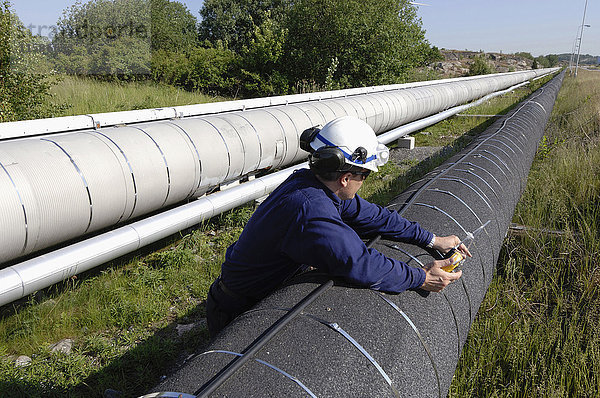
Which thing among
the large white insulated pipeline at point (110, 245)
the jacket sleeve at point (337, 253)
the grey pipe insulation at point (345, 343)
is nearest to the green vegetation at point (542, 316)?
the grey pipe insulation at point (345, 343)

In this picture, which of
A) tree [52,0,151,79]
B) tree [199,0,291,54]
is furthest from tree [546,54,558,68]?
tree [52,0,151,79]

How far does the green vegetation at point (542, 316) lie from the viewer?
2816mm

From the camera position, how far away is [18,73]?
670 cm

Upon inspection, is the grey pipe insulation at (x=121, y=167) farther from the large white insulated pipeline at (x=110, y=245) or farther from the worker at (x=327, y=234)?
the worker at (x=327, y=234)

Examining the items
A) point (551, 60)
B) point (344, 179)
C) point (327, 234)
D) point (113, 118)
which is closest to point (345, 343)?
point (327, 234)

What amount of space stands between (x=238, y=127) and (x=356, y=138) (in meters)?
3.61

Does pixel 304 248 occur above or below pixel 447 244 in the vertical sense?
above

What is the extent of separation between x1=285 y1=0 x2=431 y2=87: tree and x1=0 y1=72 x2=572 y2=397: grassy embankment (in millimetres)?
14656

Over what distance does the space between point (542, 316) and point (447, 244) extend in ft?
4.18

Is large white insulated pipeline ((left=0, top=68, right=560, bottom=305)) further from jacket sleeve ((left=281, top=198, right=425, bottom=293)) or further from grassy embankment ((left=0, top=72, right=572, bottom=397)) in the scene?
jacket sleeve ((left=281, top=198, right=425, bottom=293))

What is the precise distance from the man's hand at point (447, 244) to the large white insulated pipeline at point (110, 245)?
9.37ft

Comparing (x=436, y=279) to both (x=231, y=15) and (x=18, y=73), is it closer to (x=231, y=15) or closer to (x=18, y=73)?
(x=18, y=73)

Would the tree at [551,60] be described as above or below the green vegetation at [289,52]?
above

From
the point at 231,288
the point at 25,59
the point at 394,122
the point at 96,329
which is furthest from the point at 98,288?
the point at 394,122
